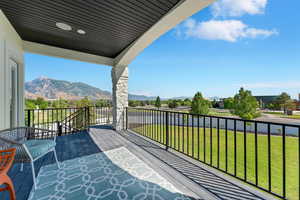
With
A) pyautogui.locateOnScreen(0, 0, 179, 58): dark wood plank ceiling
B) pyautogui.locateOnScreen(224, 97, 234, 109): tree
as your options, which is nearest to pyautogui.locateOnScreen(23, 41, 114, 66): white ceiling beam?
pyautogui.locateOnScreen(0, 0, 179, 58): dark wood plank ceiling

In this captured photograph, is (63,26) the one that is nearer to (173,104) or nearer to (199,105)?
(199,105)

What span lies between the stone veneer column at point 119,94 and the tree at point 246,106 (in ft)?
37.9

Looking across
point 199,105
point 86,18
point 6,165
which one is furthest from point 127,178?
point 199,105

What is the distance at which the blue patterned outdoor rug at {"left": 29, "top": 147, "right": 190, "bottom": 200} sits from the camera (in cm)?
145

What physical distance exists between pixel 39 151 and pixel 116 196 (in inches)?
47.8

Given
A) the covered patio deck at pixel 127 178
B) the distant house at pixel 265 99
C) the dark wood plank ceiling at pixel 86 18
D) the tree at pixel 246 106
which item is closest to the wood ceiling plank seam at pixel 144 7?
the dark wood plank ceiling at pixel 86 18

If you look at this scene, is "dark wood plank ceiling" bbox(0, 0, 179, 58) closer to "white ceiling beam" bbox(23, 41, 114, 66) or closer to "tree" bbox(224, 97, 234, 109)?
"white ceiling beam" bbox(23, 41, 114, 66)

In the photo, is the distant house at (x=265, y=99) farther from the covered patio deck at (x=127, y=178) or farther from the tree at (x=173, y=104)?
the covered patio deck at (x=127, y=178)

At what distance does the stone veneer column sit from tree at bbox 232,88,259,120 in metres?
11.5

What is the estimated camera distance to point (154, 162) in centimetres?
220

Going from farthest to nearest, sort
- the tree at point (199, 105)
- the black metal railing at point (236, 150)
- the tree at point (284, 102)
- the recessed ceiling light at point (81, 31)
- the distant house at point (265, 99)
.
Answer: the distant house at point (265, 99), the tree at point (199, 105), the tree at point (284, 102), the recessed ceiling light at point (81, 31), the black metal railing at point (236, 150)

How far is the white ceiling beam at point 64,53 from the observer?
133 inches

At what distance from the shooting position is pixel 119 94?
4488 millimetres

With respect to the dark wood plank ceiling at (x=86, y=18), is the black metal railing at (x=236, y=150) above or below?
below
